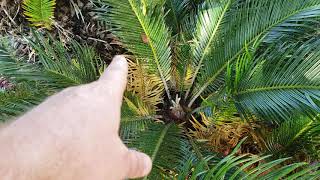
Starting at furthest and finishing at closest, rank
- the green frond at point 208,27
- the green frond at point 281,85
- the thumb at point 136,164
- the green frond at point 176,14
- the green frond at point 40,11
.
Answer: the green frond at point 176,14 < the green frond at point 40,11 < the green frond at point 208,27 < the green frond at point 281,85 < the thumb at point 136,164

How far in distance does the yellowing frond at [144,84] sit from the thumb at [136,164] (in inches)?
49.5

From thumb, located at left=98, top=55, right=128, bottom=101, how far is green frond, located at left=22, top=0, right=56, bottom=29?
1.33 meters

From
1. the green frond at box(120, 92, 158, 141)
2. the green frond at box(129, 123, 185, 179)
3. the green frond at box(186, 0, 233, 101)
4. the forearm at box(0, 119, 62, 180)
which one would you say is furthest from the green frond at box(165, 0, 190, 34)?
the forearm at box(0, 119, 62, 180)

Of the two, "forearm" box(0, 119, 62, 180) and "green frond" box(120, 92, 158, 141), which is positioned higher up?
"forearm" box(0, 119, 62, 180)

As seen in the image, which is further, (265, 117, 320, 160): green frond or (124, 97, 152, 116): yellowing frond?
(124, 97, 152, 116): yellowing frond

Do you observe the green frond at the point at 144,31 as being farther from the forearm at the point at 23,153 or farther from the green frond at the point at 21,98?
the forearm at the point at 23,153

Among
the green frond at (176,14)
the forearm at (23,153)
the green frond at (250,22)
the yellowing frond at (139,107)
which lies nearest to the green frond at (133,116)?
the yellowing frond at (139,107)

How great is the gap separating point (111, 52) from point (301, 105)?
1.06 metres

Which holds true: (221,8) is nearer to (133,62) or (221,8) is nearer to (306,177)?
(133,62)

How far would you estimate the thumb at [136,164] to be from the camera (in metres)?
0.58

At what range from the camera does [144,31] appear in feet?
5.63

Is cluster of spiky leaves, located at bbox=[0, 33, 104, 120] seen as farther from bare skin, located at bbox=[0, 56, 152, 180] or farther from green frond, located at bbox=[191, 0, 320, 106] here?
bare skin, located at bbox=[0, 56, 152, 180]

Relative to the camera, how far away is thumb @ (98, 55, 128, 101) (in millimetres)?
586

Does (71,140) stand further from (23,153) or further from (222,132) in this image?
(222,132)
